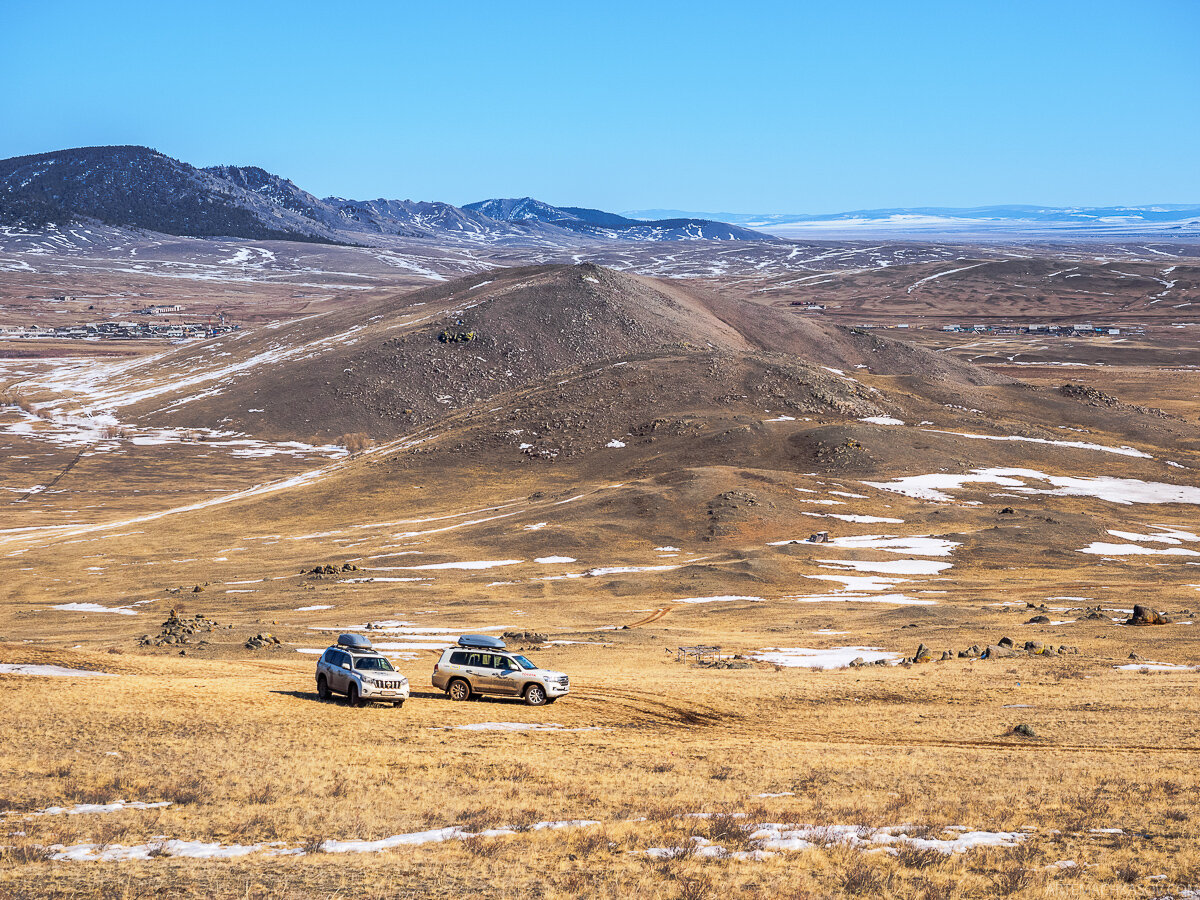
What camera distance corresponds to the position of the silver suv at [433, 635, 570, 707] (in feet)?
102

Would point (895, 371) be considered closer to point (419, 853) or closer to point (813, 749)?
point (813, 749)

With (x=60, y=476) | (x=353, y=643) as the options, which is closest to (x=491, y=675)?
(x=353, y=643)

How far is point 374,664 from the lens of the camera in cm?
3044

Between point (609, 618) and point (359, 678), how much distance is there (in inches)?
868

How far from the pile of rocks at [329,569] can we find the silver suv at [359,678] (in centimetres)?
3094

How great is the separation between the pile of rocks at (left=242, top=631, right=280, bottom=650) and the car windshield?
13867 millimetres

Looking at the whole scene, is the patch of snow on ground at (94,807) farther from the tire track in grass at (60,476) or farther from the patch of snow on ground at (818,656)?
the tire track in grass at (60,476)

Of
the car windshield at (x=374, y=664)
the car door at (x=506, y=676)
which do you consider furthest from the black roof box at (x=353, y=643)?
the car door at (x=506, y=676)

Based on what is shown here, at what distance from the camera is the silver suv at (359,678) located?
97.1 ft

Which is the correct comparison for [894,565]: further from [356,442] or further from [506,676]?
[356,442]

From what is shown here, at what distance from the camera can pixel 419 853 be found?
17453mm

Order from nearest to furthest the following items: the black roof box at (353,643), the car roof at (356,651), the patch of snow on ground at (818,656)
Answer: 1. the car roof at (356,651)
2. the black roof box at (353,643)
3. the patch of snow on ground at (818,656)

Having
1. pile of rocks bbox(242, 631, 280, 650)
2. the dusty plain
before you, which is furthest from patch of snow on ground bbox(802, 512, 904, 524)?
pile of rocks bbox(242, 631, 280, 650)

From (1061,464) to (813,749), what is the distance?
7425 centimetres
